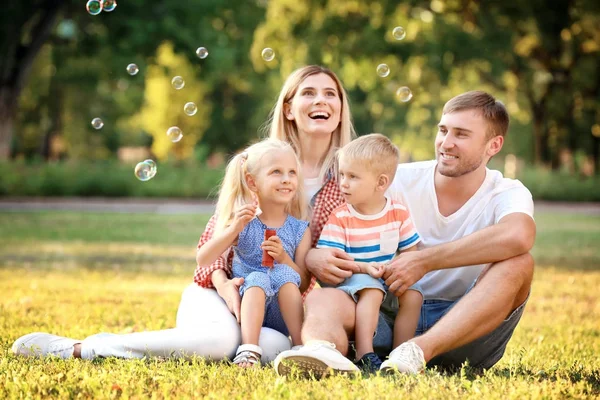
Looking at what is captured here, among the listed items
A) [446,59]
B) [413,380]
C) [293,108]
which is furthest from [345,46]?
[413,380]

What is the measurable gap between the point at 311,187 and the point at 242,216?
0.66 meters

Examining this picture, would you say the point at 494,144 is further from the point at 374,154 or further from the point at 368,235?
the point at 368,235

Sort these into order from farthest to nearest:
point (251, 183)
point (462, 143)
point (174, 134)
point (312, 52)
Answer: point (312, 52) < point (174, 134) < point (251, 183) < point (462, 143)

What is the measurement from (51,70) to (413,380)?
3530 centimetres

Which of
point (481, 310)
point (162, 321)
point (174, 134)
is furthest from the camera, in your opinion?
point (174, 134)

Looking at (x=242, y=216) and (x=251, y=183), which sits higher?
(x=251, y=183)

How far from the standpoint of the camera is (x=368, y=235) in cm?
418

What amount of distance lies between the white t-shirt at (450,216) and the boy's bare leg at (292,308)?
0.70 meters

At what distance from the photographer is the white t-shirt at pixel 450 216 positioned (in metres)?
4.30

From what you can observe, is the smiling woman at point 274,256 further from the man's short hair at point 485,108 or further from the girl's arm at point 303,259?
the man's short hair at point 485,108

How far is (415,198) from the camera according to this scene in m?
4.42

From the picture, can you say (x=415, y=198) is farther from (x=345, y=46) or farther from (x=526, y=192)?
(x=345, y=46)

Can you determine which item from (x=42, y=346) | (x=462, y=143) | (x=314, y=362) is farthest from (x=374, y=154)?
(x=42, y=346)

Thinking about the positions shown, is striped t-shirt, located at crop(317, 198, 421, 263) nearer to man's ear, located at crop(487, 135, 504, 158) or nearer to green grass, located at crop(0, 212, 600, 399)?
man's ear, located at crop(487, 135, 504, 158)
